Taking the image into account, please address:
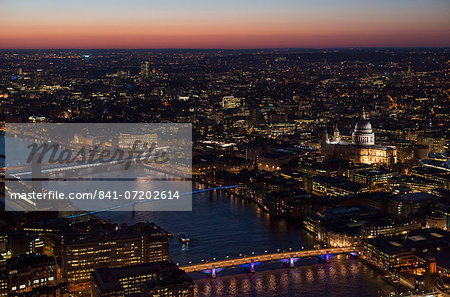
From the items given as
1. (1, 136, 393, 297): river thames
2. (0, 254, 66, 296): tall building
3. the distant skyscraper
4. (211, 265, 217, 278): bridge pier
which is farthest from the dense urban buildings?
the distant skyscraper

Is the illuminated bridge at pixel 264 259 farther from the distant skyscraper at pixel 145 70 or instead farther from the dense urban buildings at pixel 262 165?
the distant skyscraper at pixel 145 70

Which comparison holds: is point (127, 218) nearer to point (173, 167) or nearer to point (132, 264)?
point (132, 264)

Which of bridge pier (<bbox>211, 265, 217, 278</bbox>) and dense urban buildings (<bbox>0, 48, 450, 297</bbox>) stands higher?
dense urban buildings (<bbox>0, 48, 450, 297</bbox>)

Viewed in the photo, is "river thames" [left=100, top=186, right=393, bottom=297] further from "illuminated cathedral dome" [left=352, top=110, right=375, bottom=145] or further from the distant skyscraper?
the distant skyscraper

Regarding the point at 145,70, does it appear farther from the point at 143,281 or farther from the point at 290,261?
the point at 143,281

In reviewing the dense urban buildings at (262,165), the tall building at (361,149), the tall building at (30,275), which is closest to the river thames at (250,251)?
the dense urban buildings at (262,165)

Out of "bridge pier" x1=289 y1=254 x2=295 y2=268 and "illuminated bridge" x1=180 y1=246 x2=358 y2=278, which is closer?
"illuminated bridge" x1=180 y1=246 x2=358 y2=278
